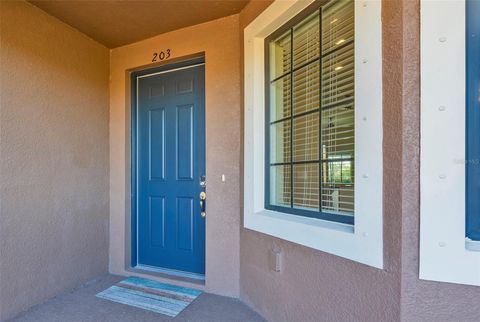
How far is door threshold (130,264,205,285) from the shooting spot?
8.73 ft

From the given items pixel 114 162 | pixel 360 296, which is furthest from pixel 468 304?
pixel 114 162

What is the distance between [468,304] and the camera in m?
1.10

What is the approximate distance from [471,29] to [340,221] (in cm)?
100

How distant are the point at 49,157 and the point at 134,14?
1.35m

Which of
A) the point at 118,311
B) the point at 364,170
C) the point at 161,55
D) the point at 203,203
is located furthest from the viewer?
the point at 161,55

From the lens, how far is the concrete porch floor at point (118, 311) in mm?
2109

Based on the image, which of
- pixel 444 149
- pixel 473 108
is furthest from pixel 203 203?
pixel 473 108

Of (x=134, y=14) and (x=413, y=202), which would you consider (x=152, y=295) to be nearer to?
(x=413, y=202)

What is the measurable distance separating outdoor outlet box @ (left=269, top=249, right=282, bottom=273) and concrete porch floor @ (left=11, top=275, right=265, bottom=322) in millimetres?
458

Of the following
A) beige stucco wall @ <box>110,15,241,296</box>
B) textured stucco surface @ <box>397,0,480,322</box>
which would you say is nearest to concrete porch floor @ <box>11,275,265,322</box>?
beige stucco wall @ <box>110,15,241,296</box>

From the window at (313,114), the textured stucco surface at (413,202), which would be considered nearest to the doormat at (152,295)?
the window at (313,114)

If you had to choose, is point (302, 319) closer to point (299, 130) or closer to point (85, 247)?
point (299, 130)

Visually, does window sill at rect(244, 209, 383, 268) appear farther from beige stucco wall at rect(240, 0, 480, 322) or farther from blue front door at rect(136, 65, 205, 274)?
blue front door at rect(136, 65, 205, 274)

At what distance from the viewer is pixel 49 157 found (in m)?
2.38
